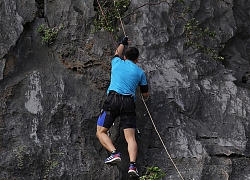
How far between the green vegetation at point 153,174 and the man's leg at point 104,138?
0.67 m

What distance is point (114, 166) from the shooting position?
6.80m

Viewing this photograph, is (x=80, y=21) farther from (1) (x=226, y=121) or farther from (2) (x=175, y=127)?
(1) (x=226, y=121)

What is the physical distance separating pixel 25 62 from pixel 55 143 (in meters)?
1.56

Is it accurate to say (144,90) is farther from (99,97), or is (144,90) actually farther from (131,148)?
(131,148)

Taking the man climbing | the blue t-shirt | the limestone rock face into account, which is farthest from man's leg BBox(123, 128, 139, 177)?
the blue t-shirt

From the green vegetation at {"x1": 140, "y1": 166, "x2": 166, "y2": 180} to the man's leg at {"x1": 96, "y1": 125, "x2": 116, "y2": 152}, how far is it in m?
0.67

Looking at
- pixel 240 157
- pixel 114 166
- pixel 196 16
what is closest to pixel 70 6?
pixel 196 16

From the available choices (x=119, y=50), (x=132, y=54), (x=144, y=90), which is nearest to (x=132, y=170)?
(x=144, y=90)

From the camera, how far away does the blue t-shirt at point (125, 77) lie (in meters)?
6.77

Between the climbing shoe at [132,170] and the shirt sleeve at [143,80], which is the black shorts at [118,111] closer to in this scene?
the shirt sleeve at [143,80]

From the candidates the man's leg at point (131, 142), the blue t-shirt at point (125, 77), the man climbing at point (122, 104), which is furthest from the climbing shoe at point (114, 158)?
the blue t-shirt at point (125, 77)

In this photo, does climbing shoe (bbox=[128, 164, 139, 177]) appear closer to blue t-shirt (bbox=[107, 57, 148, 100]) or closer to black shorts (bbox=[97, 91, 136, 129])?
black shorts (bbox=[97, 91, 136, 129])

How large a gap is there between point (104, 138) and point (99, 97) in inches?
36.6

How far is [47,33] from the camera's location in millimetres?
7715
